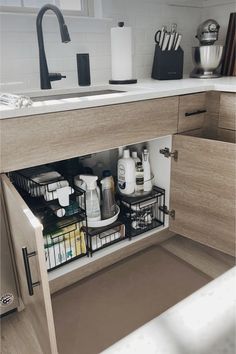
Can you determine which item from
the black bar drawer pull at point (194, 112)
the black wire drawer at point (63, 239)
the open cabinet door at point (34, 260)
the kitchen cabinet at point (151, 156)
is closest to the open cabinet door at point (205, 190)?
the kitchen cabinet at point (151, 156)

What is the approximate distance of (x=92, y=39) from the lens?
5.38ft

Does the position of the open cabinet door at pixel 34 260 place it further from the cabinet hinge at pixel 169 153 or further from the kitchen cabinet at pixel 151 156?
the cabinet hinge at pixel 169 153

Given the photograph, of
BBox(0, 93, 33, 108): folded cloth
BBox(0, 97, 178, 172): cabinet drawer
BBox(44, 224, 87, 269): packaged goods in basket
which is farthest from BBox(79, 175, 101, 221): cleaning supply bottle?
BBox(0, 93, 33, 108): folded cloth

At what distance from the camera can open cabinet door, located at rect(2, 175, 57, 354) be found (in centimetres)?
74

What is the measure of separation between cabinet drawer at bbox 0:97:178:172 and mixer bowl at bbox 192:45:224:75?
0.56m

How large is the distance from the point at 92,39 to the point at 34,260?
4.15 feet

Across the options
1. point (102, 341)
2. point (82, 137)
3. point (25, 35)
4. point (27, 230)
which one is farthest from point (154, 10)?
point (102, 341)

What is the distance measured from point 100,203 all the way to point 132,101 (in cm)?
51

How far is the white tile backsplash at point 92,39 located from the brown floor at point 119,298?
98cm

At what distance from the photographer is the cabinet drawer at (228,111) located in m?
1.41

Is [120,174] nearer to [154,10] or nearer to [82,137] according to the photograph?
[82,137]

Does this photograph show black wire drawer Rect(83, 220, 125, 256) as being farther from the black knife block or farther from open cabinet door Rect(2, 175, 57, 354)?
the black knife block

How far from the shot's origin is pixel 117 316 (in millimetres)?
1234

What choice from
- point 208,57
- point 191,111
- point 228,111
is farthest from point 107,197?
point 208,57
